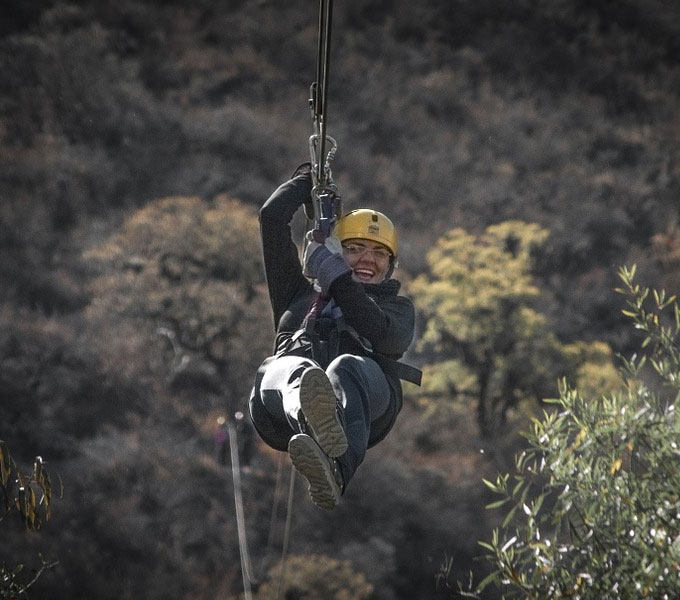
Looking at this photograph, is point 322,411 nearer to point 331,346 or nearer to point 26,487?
point 331,346

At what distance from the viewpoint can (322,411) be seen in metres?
4.60

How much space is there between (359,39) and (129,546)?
73.4ft

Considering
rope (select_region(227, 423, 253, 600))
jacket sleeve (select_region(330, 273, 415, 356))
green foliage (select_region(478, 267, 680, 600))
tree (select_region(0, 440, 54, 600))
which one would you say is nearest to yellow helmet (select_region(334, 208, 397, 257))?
jacket sleeve (select_region(330, 273, 415, 356))

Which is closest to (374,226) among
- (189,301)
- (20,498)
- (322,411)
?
(322,411)

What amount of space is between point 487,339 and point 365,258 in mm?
21844

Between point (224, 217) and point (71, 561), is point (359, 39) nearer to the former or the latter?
point (224, 217)

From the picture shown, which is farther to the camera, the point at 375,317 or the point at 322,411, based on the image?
the point at 375,317

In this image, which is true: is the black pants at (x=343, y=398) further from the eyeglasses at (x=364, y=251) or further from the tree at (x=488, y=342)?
the tree at (x=488, y=342)

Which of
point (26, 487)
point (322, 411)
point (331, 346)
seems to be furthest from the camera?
point (331, 346)

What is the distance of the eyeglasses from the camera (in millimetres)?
5546

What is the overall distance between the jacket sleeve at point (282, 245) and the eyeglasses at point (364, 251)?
24cm

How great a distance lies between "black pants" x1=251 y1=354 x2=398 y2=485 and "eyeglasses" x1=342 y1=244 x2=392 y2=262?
58 centimetres

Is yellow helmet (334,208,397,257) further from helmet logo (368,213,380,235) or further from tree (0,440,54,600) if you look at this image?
tree (0,440,54,600)

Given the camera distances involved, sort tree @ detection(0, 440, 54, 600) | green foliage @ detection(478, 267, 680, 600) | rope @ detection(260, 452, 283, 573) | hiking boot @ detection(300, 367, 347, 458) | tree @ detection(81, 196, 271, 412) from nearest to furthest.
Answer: green foliage @ detection(478, 267, 680, 600) < tree @ detection(0, 440, 54, 600) < hiking boot @ detection(300, 367, 347, 458) < rope @ detection(260, 452, 283, 573) < tree @ detection(81, 196, 271, 412)
